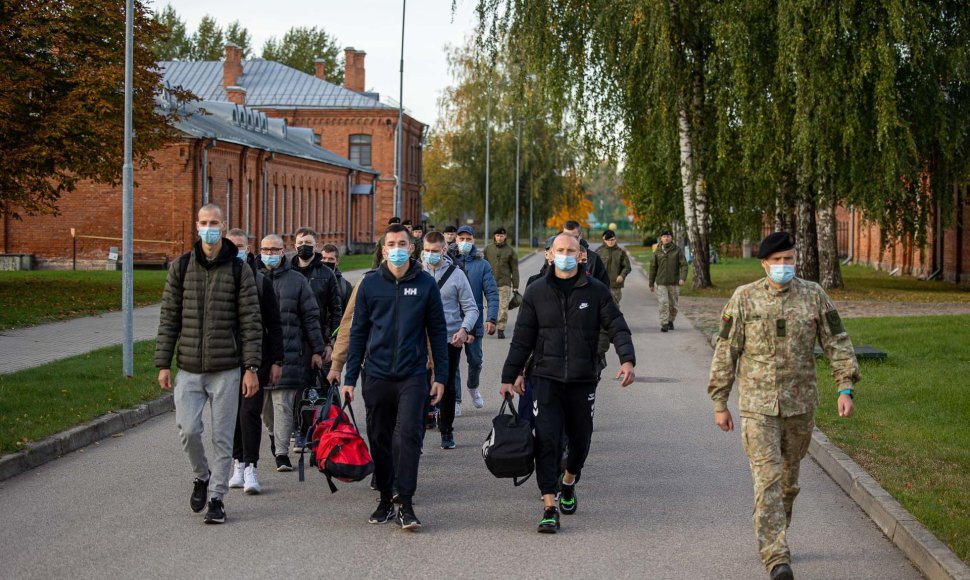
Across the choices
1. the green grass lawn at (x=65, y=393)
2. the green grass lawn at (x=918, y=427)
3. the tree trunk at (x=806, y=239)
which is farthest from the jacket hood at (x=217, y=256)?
the tree trunk at (x=806, y=239)

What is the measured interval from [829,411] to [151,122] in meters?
23.1

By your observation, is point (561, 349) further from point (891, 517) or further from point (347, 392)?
point (891, 517)

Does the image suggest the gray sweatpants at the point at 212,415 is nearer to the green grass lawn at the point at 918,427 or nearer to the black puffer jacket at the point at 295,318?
the black puffer jacket at the point at 295,318

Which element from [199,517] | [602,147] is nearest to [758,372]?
[199,517]

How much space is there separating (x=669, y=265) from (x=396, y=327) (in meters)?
15.0

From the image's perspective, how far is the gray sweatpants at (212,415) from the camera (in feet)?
25.6

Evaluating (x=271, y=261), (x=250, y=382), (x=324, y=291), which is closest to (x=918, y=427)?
(x=324, y=291)

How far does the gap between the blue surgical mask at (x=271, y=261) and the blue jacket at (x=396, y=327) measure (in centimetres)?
162

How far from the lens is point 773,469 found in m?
6.55

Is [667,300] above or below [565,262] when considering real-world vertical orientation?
below

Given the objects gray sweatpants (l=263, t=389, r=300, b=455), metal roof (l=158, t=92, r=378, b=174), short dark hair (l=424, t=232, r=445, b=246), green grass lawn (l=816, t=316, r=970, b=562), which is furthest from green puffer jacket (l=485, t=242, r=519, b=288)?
metal roof (l=158, t=92, r=378, b=174)

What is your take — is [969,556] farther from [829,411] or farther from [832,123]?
[832,123]

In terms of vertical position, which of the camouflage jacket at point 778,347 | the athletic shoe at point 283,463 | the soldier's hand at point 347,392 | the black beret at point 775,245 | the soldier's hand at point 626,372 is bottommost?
the athletic shoe at point 283,463

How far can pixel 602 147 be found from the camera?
32.3 metres
